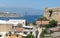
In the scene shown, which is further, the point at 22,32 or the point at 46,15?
the point at 46,15

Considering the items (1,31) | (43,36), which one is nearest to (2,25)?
(1,31)

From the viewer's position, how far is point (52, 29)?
21906 mm

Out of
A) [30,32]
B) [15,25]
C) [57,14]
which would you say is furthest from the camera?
[57,14]

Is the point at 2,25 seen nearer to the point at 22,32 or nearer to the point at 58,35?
the point at 22,32

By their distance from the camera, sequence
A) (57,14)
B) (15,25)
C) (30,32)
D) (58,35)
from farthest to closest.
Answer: (57,14)
(15,25)
(30,32)
(58,35)

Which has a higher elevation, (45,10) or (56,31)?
(45,10)

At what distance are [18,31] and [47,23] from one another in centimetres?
422

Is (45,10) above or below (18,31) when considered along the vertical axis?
above

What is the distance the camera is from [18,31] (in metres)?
21.9

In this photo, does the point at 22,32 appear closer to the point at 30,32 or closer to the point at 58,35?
the point at 30,32

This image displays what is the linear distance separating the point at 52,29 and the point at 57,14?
6.39 meters

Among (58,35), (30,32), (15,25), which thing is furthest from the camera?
(15,25)

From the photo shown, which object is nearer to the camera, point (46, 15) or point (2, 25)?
point (2, 25)

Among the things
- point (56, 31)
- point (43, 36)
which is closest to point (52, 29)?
point (56, 31)
